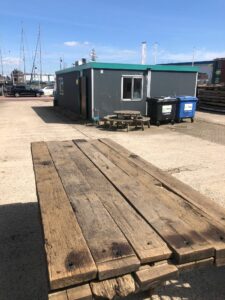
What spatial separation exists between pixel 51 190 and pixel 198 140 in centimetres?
850

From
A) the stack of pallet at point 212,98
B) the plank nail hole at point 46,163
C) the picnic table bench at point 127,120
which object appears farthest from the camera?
the stack of pallet at point 212,98

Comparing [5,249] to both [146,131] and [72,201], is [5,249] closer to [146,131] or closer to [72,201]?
[72,201]

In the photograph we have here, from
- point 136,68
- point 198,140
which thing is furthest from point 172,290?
point 136,68

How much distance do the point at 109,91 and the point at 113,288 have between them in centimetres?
1286

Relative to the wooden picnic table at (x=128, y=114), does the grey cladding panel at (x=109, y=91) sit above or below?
above

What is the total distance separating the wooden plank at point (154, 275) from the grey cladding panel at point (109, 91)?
40.8 ft

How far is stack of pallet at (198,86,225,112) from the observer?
19.2 m

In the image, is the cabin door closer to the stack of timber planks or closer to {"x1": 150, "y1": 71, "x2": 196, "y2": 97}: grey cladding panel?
{"x1": 150, "y1": 71, "x2": 196, "y2": 97}: grey cladding panel

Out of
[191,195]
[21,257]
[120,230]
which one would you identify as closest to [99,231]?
[120,230]

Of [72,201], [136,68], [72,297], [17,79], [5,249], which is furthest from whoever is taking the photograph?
[17,79]

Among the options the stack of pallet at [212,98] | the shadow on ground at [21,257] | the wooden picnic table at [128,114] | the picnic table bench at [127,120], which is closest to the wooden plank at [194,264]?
the shadow on ground at [21,257]

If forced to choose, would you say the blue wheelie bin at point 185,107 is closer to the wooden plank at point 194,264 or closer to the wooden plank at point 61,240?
the wooden plank at point 61,240

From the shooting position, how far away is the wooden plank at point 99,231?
1.50m

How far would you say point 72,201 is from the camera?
7.45 ft
